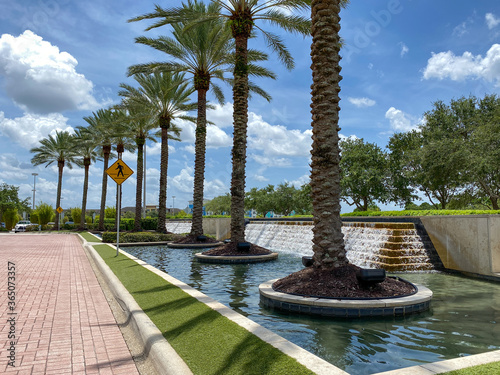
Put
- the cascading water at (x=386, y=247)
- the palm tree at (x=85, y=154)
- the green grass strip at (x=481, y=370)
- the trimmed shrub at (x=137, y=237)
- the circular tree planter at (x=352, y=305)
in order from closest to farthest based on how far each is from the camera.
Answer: the green grass strip at (x=481, y=370), the circular tree planter at (x=352, y=305), the cascading water at (x=386, y=247), the trimmed shrub at (x=137, y=237), the palm tree at (x=85, y=154)

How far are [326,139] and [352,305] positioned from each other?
12.2 feet

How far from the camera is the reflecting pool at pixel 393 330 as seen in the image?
5133 mm

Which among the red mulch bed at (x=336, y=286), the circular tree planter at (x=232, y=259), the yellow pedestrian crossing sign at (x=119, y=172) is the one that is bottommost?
the circular tree planter at (x=232, y=259)

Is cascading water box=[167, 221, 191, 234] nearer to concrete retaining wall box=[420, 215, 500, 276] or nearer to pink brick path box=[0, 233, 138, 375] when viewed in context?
concrete retaining wall box=[420, 215, 500, 276]

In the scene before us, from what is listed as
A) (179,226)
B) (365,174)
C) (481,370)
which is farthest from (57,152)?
(481,370)

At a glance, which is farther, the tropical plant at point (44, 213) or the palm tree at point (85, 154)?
the tropical plant at point (44, 213)

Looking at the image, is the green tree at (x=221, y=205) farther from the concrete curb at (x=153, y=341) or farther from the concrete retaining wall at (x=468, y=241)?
the concrete curb at (x=153, y=341)

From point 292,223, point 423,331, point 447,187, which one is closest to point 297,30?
point 292,223

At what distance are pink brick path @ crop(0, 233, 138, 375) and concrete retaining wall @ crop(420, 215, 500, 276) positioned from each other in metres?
11.2

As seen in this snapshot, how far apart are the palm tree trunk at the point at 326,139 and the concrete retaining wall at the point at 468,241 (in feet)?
21.0

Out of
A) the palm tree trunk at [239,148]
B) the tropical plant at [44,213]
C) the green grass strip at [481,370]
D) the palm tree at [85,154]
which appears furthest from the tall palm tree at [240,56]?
the tropical plant at [44,213]

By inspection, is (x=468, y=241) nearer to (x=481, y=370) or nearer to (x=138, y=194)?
(x=481, y=370)

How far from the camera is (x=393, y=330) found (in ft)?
21.0

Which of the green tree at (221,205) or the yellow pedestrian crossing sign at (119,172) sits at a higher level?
the green tree at (221,205)
